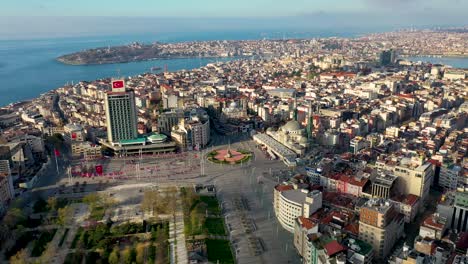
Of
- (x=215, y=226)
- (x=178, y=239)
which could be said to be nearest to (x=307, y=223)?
(x=215, y=226)

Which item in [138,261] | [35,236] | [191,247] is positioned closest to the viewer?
[138,261]

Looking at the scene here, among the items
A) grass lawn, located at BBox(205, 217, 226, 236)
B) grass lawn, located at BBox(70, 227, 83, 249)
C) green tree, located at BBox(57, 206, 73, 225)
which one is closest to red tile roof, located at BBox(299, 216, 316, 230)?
grass lawn, located at BBox(205, 217, 226, 236)

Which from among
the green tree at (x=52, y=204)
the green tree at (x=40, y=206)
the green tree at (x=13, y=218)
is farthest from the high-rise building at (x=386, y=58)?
the green tree at (x=13, y=218)

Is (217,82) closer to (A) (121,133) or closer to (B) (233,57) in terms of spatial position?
(A) (121,133)

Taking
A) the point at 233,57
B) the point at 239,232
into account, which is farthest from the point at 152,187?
the point at 233,57

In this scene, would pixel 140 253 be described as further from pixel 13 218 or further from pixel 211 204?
pixel 13 218

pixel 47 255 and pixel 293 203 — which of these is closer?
pixel 47 255

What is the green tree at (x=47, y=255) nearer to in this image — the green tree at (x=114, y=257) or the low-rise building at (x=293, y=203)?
the green tree at (x=114, y=257)
